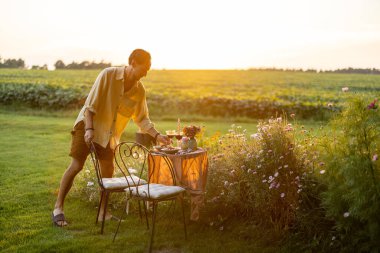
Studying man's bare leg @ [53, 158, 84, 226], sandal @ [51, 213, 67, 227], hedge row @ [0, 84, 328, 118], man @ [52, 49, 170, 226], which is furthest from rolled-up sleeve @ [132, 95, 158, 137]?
hedge row @ [0, 84, 328, 118]

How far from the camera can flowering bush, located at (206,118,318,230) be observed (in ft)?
18.5

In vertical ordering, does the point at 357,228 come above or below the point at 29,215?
above

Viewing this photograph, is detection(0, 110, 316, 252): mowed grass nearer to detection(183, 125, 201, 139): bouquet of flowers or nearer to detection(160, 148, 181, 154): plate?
detection(160, 148, 181, 154): plate

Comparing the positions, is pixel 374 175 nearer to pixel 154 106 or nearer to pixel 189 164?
pixel 189 164

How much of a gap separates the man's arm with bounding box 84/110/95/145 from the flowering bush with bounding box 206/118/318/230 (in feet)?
5.41

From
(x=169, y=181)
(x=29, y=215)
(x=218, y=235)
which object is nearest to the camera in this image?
(x=218, y=235)

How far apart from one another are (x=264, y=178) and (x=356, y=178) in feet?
4.92

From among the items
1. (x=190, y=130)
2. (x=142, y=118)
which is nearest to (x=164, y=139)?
(x=190, y=130)

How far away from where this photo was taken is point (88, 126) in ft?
19.5

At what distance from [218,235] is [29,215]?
8.96 feet

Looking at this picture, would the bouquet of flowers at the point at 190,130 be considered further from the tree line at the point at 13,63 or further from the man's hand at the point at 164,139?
the tree line at the point at 13,63

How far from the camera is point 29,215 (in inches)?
276

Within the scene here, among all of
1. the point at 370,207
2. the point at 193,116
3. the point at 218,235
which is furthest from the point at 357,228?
the point at 193,116

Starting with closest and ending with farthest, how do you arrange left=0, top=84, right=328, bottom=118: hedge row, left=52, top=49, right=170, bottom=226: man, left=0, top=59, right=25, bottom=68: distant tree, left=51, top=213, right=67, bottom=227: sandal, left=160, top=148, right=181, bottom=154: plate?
1. left=52, top=49, right=170, bottom=226: man
2. left=160, top=148, right=181, bottom=154: plate
3. left=51, top=213, right=67, bottom=227: sandal
4. left=0, top=84, right=328, bottom=118: hedge row
5. left=0, top=59, right=25, bottom=68: distant tree
